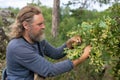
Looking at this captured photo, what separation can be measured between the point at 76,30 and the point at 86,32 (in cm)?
22

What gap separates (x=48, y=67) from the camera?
15.4 feet

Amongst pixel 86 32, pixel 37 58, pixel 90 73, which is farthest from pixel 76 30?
pixel 90 73

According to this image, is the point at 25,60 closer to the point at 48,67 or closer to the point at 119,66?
the point at 48,67

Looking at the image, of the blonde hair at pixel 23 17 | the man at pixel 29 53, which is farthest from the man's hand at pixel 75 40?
the blonde hair at pixel 23 17

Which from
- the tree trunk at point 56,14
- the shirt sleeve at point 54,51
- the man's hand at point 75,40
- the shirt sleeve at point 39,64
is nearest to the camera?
the shirt sleeve at point 39,64

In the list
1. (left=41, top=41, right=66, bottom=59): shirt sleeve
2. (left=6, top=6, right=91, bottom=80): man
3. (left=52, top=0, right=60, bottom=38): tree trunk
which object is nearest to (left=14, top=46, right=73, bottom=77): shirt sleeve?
(left=6, top=6, right=91, bottom=80): man

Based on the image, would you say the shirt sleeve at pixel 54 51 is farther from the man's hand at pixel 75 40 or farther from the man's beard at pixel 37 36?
the man's beard at pixel 37 36

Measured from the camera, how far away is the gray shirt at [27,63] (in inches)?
185

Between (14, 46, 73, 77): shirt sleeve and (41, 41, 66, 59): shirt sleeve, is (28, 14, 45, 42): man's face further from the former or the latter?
(41, 41, 66, 59): shirt sleeve

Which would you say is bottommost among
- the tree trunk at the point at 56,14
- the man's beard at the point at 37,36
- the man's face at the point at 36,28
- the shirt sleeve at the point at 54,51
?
the tree trunk at the point at 56,14

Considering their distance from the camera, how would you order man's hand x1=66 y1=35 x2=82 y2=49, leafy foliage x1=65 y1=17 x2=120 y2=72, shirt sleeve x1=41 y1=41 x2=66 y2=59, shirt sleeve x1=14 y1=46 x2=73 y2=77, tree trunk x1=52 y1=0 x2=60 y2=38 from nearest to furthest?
leafy foliage x1=65 y1=17 x2=120 y2=72 → shirt sleeve x1=14 y1=46 x2=73 y2=77 → man's hand x1=66 y1=35 x2=82 y2=49 → shirt sleeve x1=41 y1=41 x2=66 y2=59 → tree trunk x1=52 y1=0 x2=60 y2=38

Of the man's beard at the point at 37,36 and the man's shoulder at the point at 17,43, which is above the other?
the man's beard at the point at 37,36

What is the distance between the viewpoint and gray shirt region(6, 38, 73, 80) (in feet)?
A: 15.4

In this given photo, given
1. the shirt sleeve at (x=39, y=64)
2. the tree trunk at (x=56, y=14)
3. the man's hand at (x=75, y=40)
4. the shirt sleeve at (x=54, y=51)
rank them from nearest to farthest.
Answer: the shirt sleeve at (x=39, y=64)
the man's hand at (x=75, y=40)
the shirt sleeve at (x=54, y=51)
the tree trunk at (x=56, y=14)
